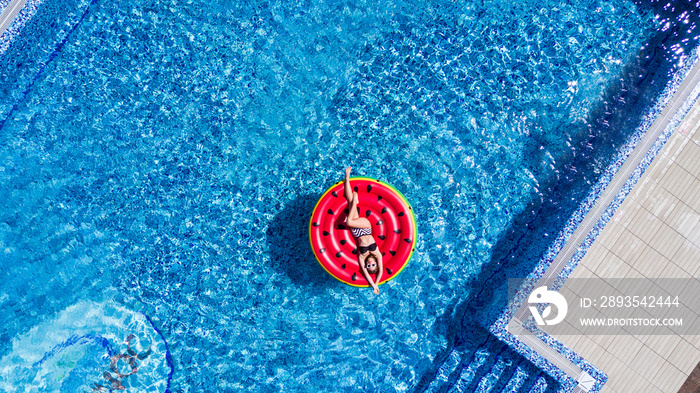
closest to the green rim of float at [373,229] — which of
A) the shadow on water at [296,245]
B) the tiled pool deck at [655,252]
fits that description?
the shadow on water at [296,245]

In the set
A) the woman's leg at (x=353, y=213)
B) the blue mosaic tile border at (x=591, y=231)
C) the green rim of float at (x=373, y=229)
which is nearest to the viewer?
the woman's leg at (x=353, y=213)

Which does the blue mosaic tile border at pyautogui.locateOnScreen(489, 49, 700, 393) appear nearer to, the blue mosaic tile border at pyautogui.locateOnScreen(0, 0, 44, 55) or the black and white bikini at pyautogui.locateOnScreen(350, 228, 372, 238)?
the black and white bikini at pyautogui.locateOnScreen(350, 228, 372, 238)

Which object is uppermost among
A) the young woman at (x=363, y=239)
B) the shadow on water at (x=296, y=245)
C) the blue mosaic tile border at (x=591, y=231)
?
the blue mosaic tile border at (x=591, y=231)

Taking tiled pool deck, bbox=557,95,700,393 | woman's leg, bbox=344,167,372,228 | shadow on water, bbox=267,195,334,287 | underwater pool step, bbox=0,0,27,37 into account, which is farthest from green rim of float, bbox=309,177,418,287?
underwater pool step, bbox=0,0,27,37

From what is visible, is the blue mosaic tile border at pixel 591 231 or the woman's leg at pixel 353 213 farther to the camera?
the blue mosaic tile border at pixel 591 231

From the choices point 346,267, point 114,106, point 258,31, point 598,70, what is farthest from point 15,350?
point 598,70

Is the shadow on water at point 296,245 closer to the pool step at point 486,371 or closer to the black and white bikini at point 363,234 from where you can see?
the black and white bikini at point 363,234
